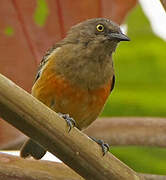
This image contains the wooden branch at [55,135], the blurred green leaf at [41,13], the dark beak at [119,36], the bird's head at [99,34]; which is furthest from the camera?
the bird's head at [99,34]

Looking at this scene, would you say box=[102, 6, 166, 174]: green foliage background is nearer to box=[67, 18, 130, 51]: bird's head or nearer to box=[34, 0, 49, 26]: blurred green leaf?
box=[67, 18, 130, 51]: bird's head

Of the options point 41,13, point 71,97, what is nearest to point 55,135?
point 41,13

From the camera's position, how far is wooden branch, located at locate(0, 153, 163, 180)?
136 centimetres

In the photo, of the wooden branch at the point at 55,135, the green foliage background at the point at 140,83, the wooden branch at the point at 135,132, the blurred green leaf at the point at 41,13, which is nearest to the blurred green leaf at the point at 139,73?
the green foliage background at the point at 140,83

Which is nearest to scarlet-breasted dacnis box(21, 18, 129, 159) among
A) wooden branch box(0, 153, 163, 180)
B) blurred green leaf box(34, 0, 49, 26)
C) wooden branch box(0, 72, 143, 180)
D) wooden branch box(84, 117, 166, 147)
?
blurred green leaf box(34, 0, 49, 26)

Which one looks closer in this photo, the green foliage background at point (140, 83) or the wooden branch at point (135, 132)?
the wooden branch at point (135, 132)

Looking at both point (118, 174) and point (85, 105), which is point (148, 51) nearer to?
point (85, 105)

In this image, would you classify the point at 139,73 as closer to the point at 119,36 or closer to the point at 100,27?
the point at 119,36

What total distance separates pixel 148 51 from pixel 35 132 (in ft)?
5.59

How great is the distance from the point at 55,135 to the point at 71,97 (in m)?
1.53

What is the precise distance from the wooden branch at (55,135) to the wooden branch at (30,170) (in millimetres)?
220

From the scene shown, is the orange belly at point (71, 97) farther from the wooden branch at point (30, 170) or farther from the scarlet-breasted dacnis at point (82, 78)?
the wooden branch at point (30, 170)

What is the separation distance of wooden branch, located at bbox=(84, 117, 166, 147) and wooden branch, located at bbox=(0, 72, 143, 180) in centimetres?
45

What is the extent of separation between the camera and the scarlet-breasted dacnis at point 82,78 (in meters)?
2.67
